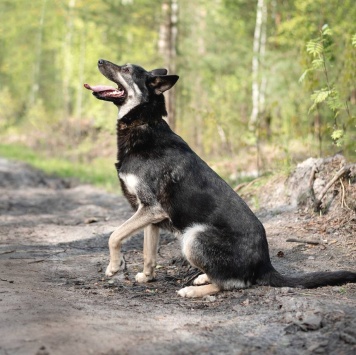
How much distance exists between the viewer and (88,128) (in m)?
29.3

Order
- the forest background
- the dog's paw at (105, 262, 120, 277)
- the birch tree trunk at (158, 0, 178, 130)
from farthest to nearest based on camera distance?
the birch tree trunk at (158, 0, 178, 130)
the forest background
the dog's paw at (105, 262, 120, 277)

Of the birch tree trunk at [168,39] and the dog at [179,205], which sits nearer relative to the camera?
the dog at [179,205]

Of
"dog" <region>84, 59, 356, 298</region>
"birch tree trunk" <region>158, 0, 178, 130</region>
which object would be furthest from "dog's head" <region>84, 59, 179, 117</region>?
"birch tree trunk" <region>158, 0, 178, 130</region>

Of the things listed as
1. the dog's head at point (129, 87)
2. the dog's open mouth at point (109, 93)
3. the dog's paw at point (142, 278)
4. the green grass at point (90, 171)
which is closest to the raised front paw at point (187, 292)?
the dog's paw at point (142, 278)

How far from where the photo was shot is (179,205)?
515cm

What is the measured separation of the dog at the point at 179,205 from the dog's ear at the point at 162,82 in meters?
0.01

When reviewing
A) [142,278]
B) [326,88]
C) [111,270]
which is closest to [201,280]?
[142,278]

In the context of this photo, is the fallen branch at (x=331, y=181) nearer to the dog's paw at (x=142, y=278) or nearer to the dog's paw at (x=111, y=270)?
the dog's paw at (x=142, y=278)

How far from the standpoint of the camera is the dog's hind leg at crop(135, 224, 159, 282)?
5.54 meters

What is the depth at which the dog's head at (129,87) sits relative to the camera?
5.74 m

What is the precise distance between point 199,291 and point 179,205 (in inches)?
33.7

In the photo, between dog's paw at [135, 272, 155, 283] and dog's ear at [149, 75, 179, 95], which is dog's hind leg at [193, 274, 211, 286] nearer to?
dog's paw at [135, 272, 155, 283]

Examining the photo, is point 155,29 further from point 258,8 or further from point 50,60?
point 50,60

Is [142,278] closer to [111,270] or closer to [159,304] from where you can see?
[111,270]
